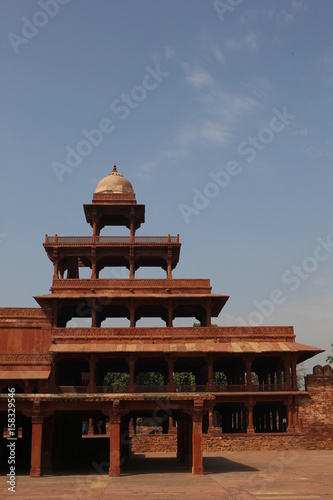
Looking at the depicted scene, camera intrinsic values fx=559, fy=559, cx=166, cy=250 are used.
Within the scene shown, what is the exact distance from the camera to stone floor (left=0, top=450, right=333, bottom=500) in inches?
613

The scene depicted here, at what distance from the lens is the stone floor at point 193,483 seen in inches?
613

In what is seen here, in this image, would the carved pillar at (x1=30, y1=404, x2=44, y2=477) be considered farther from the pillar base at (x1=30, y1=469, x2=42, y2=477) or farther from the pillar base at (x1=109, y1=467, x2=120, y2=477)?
the pillar base at (x1=109, y1=467, x2=120, y2=477)

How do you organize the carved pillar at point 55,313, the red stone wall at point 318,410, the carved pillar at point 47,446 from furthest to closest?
the carved pillar at point 55,313, the red stone wall at point 318,410, the carved pillar at point 47,446

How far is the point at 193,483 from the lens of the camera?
59.3 ft

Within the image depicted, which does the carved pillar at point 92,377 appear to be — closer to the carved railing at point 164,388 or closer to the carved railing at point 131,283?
the carved railing at point 164,388

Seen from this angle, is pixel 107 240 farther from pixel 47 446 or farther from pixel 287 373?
pixel 47 446

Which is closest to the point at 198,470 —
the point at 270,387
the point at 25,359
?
the point at 270,387

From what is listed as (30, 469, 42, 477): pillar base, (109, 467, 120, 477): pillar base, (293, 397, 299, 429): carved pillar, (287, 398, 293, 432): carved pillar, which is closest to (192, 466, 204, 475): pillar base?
(109, 467, 120, 477): pillar base

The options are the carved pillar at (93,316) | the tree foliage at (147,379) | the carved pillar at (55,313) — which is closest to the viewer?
the carved pillar at (55,313)

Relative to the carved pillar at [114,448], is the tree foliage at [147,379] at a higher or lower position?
higher

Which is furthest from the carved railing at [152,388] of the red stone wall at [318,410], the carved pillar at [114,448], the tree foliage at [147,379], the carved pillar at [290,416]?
the tree foliage at [147,379]

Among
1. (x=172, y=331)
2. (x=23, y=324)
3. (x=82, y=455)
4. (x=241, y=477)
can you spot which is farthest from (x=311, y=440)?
(x=23, y=324)

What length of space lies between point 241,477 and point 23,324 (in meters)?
21.5

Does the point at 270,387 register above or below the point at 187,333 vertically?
below
